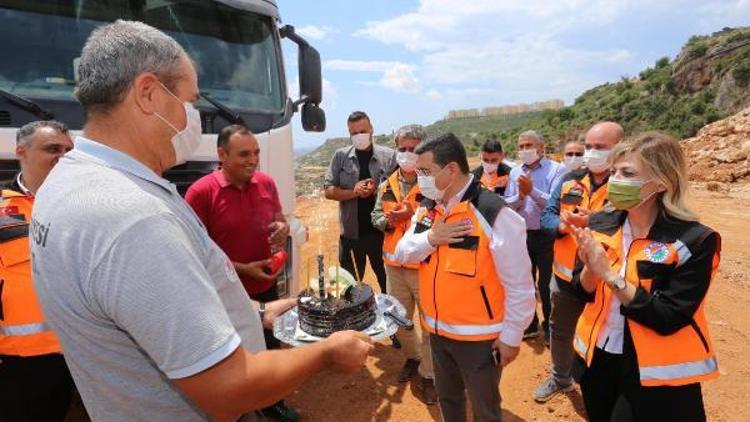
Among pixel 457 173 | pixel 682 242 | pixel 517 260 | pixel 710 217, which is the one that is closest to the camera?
pixel 682 242

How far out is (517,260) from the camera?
101 inches

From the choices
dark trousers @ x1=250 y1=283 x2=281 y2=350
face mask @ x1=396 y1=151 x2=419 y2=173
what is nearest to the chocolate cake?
dark trousers @ x1=250 y1=283 x2=281 y2=350

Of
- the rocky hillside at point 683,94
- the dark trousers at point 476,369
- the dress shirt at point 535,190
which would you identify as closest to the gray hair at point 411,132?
the dress shirt at point 535,190

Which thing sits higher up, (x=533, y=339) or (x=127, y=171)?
(x=127, y=171)

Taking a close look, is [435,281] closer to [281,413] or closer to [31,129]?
[281,413]

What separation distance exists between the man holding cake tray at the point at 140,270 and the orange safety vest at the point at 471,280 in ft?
4.44

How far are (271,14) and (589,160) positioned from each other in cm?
290

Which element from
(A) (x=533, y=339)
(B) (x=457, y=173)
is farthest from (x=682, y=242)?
(A) (x=533, y=339)

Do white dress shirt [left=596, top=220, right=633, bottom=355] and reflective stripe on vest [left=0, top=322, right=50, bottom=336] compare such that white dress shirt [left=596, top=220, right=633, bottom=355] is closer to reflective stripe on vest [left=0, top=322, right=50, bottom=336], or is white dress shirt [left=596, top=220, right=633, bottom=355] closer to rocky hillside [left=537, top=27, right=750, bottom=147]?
reflective stripe on vest [left=0, top=322, right=50, bottom=336]

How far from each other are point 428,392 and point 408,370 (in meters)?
0.40

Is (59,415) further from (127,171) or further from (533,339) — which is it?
(533,339)

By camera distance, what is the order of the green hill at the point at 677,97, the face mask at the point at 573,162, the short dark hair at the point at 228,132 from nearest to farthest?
1. the short dark hair at the point at 228,132
2. the face mask at the point at 573,162
3. the green hill at the point at 677,97

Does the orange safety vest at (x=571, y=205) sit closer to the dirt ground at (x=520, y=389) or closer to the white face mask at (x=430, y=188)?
the dirt ground at (x=520, y=389)

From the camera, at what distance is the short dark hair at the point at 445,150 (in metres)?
2.74
